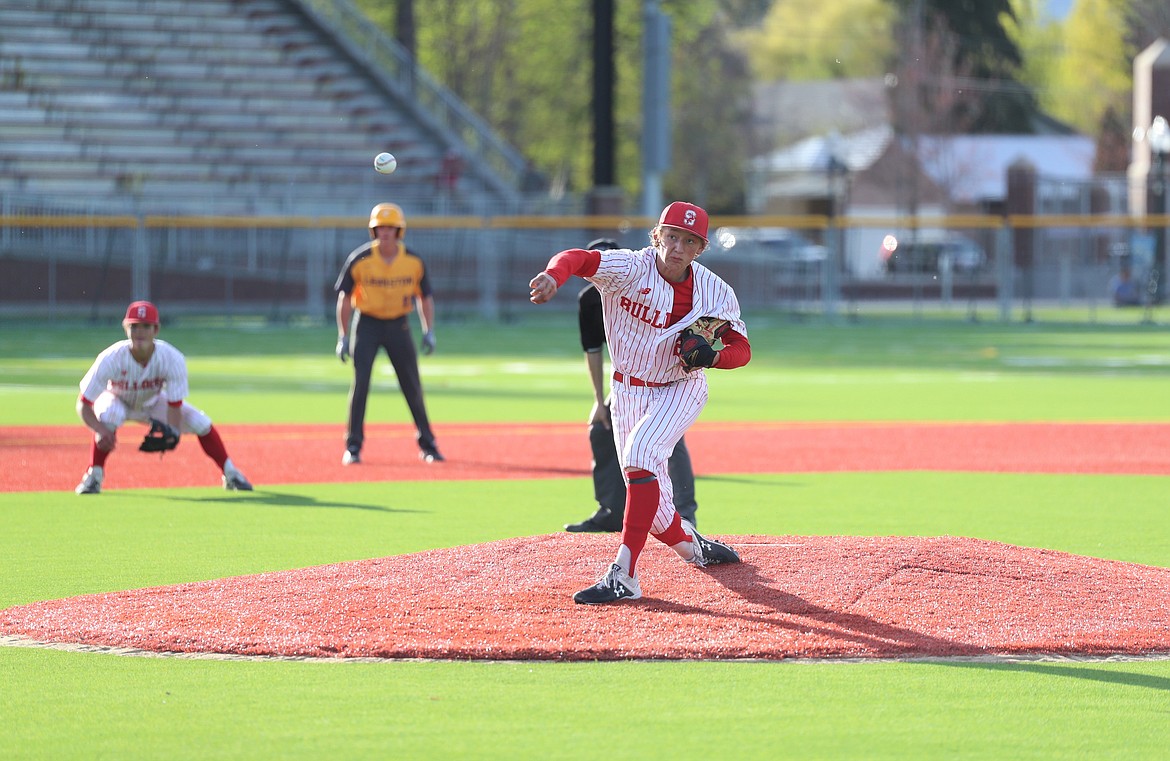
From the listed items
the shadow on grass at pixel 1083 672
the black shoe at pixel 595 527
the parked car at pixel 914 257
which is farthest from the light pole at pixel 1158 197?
the shadow on grass at pixel 1083 672

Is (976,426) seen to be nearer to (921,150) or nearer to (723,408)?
(723,408)

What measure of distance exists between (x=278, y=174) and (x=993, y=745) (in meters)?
36.6

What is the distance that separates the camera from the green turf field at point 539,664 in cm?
558

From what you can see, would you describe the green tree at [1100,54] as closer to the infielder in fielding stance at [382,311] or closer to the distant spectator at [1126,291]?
the distant spectator at [1126,291]

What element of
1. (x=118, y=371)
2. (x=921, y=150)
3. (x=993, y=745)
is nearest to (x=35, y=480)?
(x=118, y=371)

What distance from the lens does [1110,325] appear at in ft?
121

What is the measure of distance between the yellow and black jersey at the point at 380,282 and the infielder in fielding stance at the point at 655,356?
6117 mm

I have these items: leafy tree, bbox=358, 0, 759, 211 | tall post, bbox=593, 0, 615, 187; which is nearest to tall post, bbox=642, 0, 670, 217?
tall post, bbox=593, 0, 615, 187

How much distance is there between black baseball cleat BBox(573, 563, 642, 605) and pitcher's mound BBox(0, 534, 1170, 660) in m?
0.05

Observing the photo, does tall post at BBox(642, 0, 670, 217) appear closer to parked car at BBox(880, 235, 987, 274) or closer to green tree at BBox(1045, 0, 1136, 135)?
parked car at BBox(880, 235, 987, 274)

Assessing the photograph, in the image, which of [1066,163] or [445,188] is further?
[1066,163]

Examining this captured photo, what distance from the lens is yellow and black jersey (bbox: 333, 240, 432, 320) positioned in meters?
13.8

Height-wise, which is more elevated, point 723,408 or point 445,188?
point 445,188

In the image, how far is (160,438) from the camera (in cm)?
1166
